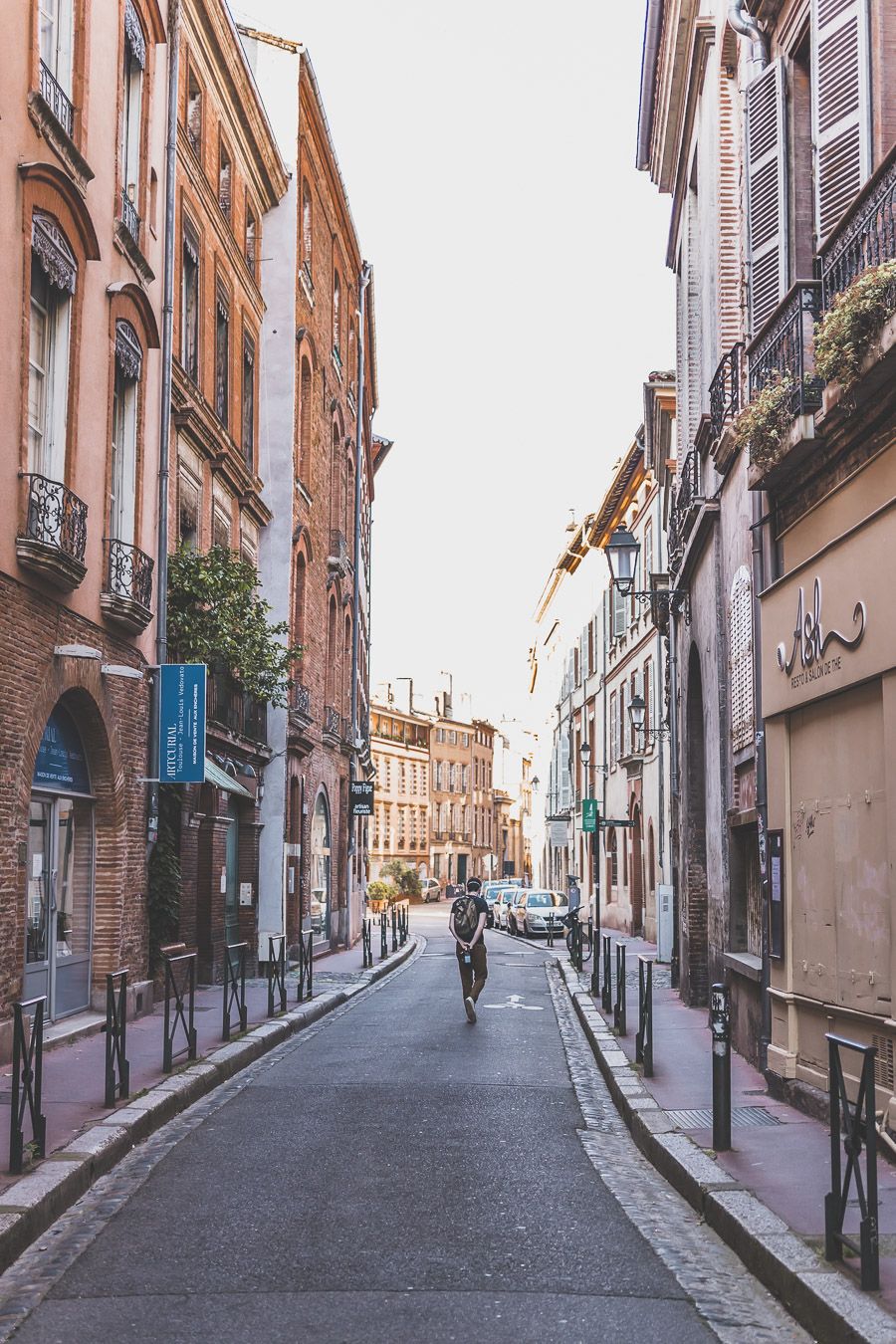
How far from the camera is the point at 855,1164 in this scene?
5.97 m

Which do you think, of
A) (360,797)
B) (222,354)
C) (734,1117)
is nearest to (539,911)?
(360,797)

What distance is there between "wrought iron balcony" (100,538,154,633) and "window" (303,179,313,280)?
1449cm

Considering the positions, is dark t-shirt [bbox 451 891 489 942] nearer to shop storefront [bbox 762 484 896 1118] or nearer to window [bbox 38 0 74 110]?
shop storefront [bbox 762 484 896 1118]

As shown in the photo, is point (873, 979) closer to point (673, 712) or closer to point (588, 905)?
point (673, 712)

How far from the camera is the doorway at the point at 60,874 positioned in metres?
14.4

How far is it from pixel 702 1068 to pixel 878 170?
700cm

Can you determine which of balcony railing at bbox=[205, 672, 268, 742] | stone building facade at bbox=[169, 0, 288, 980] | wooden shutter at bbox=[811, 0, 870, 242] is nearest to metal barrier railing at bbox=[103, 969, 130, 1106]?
wooden shutter at bbox=[811, 0, 870, 242]

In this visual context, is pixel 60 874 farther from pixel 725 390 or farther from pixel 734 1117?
pixel 725 390

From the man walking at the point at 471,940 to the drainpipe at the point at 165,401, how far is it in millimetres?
3688

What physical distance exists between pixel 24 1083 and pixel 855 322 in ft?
20.3

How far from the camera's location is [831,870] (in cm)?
999

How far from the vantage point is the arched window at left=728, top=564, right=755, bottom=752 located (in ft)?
42.9

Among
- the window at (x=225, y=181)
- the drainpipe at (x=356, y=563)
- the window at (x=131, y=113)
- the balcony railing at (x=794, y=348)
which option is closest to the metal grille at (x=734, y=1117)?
the balcony railing at (x=794, y=348)

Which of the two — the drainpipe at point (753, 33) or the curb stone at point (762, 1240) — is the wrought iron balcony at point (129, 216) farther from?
the curb stone at point (762, 1240)
